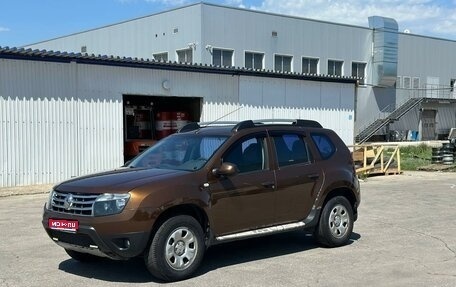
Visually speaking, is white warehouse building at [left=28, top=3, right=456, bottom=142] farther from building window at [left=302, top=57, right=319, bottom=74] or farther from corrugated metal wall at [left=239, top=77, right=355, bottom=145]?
corrugated metal wall at [left=239, top=77, right=355, bottom=145]

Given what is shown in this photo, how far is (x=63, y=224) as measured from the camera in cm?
638

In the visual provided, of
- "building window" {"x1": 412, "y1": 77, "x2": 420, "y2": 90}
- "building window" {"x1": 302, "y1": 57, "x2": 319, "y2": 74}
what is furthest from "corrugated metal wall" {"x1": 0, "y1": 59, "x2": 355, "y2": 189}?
"building window" {"x1": 412, "y1": 77, "x2": 420, "y2": 90}

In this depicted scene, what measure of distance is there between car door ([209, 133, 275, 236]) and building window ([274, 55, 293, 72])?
31680 millimetres

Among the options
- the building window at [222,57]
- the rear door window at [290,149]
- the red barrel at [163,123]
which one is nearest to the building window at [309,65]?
the building window at [222,57]

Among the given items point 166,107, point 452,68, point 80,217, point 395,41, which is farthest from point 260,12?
point 80,217

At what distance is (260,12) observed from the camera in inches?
1478

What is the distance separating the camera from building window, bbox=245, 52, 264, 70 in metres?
37.5

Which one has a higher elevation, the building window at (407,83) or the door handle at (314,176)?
the building window at (407,83)

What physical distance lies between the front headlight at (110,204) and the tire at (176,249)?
20.2 inches

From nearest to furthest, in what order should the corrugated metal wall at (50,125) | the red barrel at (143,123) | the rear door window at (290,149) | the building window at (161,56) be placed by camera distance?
1. the rear door window at (290,149)
2. the corrugated metal wall at (50,125)
3. the red barrel at (143,123)
4. the building window at (161,56)

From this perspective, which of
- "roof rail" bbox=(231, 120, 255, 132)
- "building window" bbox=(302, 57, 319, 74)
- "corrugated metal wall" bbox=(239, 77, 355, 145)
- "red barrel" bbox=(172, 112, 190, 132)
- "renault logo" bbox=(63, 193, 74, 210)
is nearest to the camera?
"renault logo" bbox=(63, 193, 74, 210)

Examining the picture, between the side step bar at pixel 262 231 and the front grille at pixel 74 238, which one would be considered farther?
the side step bar at pixel 262 231

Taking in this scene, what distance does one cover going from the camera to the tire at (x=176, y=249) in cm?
620

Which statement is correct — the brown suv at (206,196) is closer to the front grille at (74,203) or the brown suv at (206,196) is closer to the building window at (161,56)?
the front grille at (74,203)
